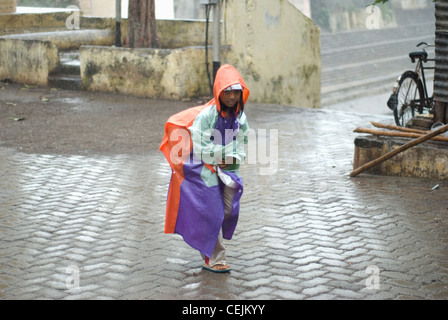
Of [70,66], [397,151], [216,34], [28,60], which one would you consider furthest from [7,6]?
[397,151]

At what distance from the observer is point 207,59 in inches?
530

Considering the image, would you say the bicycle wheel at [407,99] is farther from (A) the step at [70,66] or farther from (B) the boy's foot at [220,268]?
A: (A) the step at [70,66]

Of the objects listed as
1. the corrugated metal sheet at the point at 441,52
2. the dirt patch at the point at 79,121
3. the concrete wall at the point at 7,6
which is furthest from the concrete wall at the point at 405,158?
the concrete wall at the point at 7,6

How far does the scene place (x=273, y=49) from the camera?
46.7 feet

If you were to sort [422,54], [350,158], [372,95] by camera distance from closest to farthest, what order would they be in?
1. [350,158]
2. [422,54]
3. [372,95]

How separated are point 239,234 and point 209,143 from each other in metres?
1.31

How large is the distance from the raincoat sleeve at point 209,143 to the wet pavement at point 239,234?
2.76 feet

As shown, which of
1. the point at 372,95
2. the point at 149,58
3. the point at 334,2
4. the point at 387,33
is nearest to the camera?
the point at 149,58

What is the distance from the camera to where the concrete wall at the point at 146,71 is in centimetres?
1309

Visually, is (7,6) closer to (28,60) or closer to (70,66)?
(28,60)

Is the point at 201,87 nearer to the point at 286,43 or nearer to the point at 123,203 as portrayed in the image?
the point at 286,43
